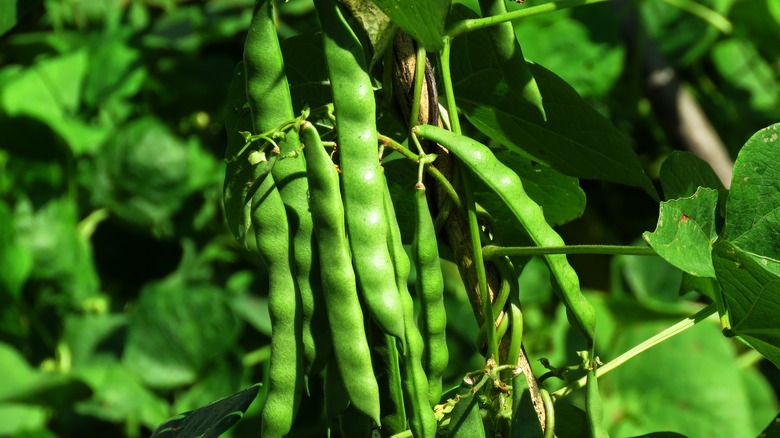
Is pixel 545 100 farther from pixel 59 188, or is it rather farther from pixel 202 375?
pixel 59 188

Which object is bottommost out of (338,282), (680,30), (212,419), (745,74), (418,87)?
(745,74)

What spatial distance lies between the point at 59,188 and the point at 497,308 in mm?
1351

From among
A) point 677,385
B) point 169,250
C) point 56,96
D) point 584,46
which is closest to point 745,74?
point 584,46

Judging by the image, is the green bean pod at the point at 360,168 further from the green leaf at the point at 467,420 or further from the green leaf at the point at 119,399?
the green leaf at the point at 119,399

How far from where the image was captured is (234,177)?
0.78 m

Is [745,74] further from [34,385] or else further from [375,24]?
[375,24]

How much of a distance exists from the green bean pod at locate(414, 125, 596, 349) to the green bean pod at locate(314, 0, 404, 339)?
0.15 ft

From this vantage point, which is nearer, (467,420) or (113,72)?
(467,420)

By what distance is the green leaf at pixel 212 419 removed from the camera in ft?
2.32

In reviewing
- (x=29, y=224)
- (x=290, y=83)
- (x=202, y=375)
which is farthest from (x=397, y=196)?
(x=29, y=224)

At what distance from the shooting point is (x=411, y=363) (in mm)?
685

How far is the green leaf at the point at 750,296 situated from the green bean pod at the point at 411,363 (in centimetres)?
21

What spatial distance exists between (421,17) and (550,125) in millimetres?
194

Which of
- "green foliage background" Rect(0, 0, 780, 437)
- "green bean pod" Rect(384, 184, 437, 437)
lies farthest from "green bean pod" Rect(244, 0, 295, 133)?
"green foliage background" Rect(0, 0, 780, 437)
